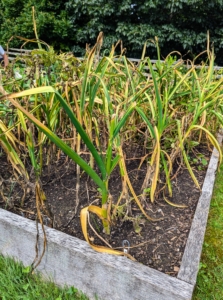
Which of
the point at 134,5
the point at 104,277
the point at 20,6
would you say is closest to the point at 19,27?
the point at 20,6

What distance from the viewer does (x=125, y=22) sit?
22.6ft

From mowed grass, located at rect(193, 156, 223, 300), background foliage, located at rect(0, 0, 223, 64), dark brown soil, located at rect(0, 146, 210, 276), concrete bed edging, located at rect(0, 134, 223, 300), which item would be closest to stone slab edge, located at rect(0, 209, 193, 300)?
concrete bed edging, located at rect(0, 134, 223, 300)

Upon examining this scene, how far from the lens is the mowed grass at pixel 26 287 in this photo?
107 cm

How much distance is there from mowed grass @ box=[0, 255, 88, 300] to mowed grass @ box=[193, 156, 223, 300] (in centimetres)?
49

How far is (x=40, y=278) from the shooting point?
1142mm

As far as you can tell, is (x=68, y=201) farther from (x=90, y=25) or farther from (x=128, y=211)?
(x=90, y=25)

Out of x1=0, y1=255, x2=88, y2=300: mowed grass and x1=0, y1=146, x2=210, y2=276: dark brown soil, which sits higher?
x1=0, y1=146, x2=210, y2=276: dark brown soil

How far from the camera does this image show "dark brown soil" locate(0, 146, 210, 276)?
3.57ft

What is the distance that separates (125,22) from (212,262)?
6.73 m

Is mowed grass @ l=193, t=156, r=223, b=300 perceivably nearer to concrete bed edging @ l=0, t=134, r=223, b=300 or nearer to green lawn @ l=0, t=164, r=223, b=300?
green lawn @ l=0, t=164, r=223, b=300

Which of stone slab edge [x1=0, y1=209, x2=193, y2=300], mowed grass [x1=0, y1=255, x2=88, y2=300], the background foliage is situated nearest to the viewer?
stone slab edge [x1=0, y1=209, x2=193, y2=300]

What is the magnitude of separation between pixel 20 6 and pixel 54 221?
7764 mm

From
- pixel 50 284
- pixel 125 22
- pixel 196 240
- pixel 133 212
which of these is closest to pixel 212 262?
pixel 196 240

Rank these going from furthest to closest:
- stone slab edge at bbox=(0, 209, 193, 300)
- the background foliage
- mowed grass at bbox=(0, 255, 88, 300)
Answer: the background foliage, mowed grass at bbox=(0, 255, 88, 300), stone slab edge at bbox=(0, 209, 193, 300)
